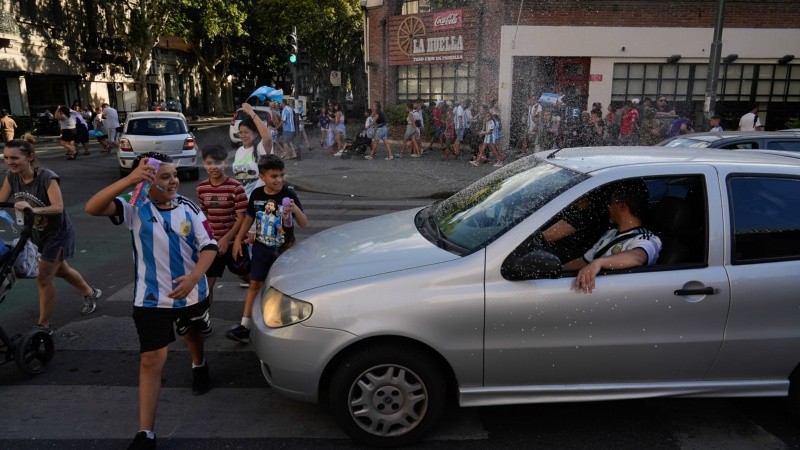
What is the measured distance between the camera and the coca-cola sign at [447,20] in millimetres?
20328

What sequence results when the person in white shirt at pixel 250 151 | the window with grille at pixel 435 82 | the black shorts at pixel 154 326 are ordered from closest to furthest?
the black shorts at pixel 154 326 → the person in white shirt at pixel 250 151 → the window with grille at pixel 435 82

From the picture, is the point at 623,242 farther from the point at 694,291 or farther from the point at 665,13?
the point at 665,13

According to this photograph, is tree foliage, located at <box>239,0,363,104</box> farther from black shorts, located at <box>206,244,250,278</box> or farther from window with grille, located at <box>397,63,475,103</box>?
black shorts, located at <box>206,244,250,278</box>

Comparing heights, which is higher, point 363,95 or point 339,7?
point 339,7

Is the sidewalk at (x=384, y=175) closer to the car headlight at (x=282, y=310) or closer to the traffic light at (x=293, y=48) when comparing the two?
the traffic light at (x=293, y=48)

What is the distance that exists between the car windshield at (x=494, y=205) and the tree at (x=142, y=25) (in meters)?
31.3

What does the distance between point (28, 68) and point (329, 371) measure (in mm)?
31156

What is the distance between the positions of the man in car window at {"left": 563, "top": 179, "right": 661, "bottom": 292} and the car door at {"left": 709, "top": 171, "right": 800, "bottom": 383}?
0.44 metres

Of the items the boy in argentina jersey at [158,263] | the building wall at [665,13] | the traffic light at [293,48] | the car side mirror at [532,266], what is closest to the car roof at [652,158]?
the car side mirror at [532,266]

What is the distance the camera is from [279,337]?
322cm

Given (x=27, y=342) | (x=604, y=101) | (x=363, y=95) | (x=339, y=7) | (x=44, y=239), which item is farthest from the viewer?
(x=363, y=95)

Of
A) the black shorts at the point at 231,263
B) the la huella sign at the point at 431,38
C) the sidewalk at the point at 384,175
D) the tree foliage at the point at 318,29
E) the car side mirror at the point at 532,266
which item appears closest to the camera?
the car side mirror at the point at 532,266

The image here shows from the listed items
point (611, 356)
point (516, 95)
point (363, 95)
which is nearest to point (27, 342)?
point (611, 356)

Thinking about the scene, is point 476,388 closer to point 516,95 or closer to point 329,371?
point 329,371
